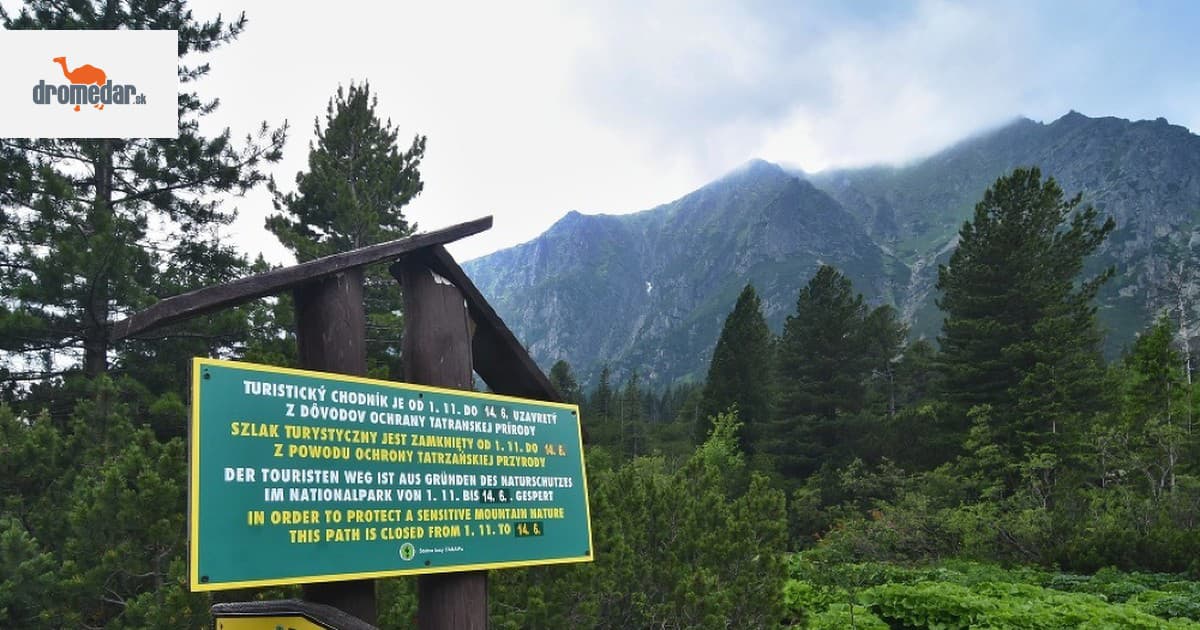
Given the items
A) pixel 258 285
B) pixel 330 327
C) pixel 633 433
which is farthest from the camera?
pixel 633 433

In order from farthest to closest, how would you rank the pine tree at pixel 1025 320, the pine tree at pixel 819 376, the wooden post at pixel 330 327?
the pine tree at pixel 819 376, the pine tree at pixel 1025 320, the wooden post at pixel 330 327

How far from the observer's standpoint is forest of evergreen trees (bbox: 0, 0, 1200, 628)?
605cm

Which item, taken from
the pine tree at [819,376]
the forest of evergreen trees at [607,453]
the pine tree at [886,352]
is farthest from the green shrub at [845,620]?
the pine tree at [886,352]

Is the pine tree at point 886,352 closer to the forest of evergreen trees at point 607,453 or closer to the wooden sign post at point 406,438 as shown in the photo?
the forest of evergreen trees at point 607,453

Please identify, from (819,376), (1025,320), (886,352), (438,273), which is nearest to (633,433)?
(886,352)

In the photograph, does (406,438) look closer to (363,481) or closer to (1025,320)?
(363,481)

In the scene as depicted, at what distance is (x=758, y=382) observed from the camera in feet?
128

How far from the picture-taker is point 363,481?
9.23 ft

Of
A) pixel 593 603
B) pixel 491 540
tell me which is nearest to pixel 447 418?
pixel 491 540

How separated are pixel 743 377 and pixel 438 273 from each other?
120ft

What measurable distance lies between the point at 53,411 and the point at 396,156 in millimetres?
11788

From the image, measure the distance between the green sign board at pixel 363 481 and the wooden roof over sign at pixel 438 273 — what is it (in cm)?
39

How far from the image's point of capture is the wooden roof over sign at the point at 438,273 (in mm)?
2758

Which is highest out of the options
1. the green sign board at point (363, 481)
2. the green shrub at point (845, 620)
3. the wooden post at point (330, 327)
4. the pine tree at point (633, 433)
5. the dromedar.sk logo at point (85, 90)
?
the dromedar.sk logo at point (85, 90)
